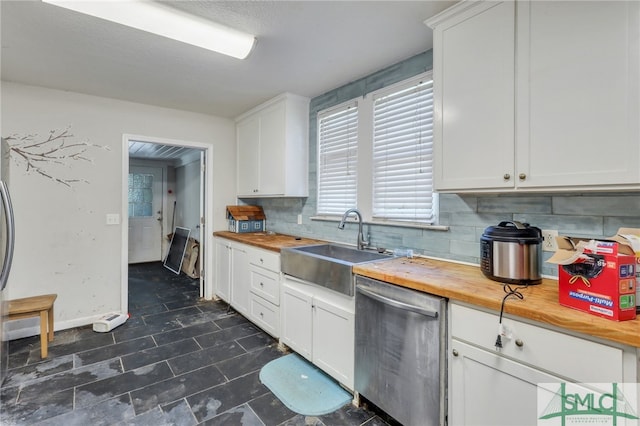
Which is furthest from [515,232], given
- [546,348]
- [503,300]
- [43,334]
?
[43,334]

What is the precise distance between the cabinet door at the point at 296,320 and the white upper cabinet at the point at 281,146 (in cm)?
113

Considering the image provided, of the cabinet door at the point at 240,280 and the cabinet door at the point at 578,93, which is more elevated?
the cabinet door at the point at 578,93

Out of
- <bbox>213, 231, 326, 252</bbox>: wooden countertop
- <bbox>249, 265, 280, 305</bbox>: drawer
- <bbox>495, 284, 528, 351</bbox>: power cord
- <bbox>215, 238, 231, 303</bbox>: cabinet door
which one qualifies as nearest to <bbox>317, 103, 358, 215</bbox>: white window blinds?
<bbox>213, 231, 326, 252</bbox>: wooden countertop

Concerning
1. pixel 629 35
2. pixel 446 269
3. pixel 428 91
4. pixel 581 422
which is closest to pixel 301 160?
pixel 428 91

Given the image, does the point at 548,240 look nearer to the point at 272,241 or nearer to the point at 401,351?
the point at 401,351

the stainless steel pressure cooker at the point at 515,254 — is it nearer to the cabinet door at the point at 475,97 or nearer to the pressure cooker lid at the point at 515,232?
the pressure cooker lid at the point at 515,232

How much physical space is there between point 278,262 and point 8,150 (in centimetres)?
263

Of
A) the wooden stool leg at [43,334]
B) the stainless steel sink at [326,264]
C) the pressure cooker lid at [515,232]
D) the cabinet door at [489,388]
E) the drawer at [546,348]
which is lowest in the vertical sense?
the wooden stool leg at [43,334]

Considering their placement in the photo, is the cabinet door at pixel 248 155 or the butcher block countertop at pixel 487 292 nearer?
the butcher block countertop at pixel 487 292

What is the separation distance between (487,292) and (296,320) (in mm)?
1488

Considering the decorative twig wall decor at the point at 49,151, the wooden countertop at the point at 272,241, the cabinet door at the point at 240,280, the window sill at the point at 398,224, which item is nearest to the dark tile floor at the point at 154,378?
the cabinet door at the point at 240,280

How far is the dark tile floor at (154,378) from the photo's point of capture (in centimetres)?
179

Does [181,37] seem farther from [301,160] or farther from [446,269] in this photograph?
[446,269]

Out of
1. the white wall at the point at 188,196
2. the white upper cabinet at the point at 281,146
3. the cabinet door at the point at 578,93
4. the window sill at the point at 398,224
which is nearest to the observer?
the cabinet door at the point at 578,93
